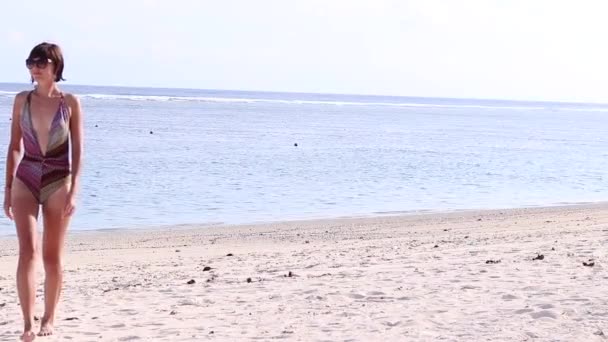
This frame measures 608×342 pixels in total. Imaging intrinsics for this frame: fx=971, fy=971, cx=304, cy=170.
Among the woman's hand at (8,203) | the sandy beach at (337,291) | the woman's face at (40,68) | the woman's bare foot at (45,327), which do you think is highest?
the woman's face at (40,68)

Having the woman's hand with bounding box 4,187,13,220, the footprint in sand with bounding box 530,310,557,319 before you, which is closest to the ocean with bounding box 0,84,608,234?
the woman's hand with bounding box 4,187,13,220

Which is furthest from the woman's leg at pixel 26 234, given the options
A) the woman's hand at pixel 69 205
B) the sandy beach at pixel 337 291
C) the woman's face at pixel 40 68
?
the woman's face at pixel 40 68

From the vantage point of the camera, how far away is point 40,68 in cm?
541

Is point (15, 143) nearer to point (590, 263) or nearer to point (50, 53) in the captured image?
point (50, 53)

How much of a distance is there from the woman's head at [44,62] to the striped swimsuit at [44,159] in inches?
5.4

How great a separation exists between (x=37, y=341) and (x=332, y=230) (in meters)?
10.6

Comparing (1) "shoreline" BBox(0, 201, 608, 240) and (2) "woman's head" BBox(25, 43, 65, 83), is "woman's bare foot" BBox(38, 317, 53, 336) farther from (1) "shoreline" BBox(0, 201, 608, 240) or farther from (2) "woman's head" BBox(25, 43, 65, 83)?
(1) "shoreline" BBox(0, 201, 608, 240)

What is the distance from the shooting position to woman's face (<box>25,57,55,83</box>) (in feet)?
17.7

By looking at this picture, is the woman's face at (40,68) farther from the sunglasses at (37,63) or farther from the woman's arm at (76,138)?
the woman's arm at (76,138)

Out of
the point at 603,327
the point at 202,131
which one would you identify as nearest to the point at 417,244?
the point at 603,327

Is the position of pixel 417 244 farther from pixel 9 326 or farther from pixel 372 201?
pixel 372 201

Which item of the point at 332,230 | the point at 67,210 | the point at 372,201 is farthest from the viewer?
the point at 372,201

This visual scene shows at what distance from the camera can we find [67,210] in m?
5.52

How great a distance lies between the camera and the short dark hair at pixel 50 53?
213 inches
